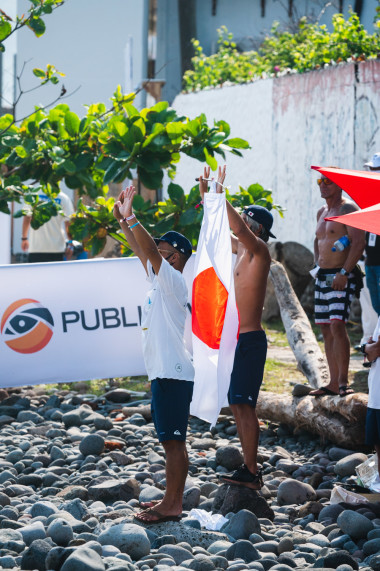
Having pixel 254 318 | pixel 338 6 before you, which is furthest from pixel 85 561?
pixel 338 6

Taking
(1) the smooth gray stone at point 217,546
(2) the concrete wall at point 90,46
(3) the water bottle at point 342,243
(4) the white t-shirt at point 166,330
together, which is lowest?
(1) the smooth gray stone at point 217,546

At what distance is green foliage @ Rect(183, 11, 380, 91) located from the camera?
1465cm

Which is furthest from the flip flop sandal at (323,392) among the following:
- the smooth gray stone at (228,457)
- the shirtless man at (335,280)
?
the smooth gray stone at (228,457)

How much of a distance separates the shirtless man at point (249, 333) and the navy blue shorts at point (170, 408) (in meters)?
0.70

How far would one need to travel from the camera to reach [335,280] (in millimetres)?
7902

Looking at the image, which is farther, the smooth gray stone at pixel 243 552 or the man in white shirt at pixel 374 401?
the man in white shirt at pixel 374 401

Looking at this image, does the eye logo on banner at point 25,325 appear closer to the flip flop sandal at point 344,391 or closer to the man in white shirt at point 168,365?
the flip flop sandal at point 344,391

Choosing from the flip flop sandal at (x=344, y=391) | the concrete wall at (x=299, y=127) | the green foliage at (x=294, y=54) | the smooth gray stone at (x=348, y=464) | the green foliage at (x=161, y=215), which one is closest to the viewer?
the smooth gray stone at (x=348, y=464)

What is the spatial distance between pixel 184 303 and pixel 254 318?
851 millimetres

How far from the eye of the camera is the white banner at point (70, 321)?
30.0 feet

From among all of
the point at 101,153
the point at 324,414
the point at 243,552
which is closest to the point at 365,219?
the point at 243,552

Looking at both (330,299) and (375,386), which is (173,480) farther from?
(330,299)

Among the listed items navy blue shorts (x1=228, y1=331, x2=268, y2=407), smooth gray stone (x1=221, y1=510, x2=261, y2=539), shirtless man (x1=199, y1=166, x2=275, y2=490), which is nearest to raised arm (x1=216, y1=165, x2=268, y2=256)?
shirtless man (x1=199, y1=166, x2=275, y2=490)

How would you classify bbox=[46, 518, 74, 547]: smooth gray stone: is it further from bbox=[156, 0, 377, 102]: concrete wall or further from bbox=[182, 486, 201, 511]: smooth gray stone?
bbox=[156, 0, 377, 102]: concrete wall
